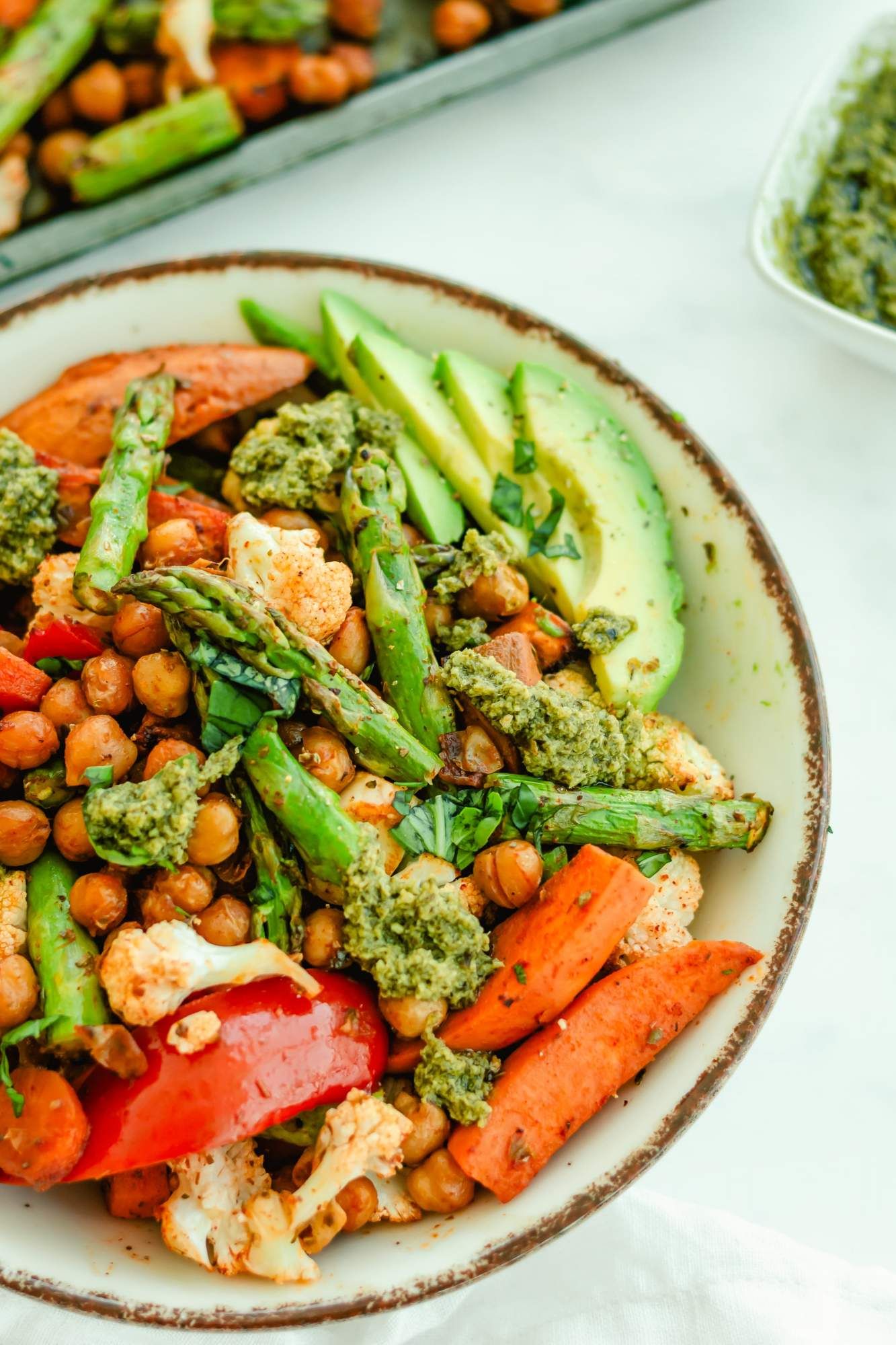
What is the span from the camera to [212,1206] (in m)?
2.68

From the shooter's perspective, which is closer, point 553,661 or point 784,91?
point 553,661

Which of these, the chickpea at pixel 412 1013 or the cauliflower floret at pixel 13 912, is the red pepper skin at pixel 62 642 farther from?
the chickpea at pixel 412 1013

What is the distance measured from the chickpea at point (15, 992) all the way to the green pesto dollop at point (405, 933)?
2.42 feet

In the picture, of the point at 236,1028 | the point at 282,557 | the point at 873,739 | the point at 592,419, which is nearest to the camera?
Result: the point at 236,1028

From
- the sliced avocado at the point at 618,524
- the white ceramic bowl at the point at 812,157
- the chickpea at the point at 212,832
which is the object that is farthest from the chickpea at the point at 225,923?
the white ceramic bowl at the point at 812,157

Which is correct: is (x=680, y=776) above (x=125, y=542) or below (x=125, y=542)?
below

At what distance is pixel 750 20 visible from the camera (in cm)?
483

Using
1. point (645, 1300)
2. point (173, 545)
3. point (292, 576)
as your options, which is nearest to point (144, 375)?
point (173, 545)

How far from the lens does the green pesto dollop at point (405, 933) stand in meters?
2.72

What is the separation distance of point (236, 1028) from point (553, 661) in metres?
1.26

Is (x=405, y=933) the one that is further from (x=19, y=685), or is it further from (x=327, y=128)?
(x=327, y=128)

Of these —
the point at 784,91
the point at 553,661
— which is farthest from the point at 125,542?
the point at 784,91

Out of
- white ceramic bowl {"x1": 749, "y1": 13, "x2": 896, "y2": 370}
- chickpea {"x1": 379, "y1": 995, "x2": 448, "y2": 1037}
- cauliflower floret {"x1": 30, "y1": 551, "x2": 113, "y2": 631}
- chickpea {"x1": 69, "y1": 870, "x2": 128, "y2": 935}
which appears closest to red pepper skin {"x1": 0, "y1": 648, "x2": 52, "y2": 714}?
cauliflower floret {"x1": 30, "y1": 551, "x2": 113, "y2": 631}

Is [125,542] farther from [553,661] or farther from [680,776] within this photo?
[680,776]
